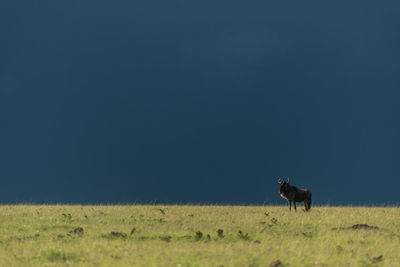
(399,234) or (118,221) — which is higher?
(118,221)

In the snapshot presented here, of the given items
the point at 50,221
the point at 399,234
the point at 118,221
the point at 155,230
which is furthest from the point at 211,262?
the point at 50,221

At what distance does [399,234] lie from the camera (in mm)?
15570

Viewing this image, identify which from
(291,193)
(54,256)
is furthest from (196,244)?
(291,193)

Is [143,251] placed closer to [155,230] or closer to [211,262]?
[211,262]

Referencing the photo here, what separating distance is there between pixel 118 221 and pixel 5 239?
5.92m

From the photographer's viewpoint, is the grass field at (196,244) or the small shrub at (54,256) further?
the small shrub at (54,256)

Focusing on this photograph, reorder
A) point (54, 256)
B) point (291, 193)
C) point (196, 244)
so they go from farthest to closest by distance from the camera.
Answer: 1. point (291, 193)
2. point (196, 244)
3. point (54, 256)

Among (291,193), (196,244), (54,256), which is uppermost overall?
(291,193)

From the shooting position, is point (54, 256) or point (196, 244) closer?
point (54, 256)

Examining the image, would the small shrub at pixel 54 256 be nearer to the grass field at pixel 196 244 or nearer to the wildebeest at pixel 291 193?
the grass field at pixel 196 244

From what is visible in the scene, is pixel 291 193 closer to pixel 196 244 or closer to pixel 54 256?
pixel 196 244

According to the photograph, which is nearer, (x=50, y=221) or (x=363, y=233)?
(x=363, y=233)

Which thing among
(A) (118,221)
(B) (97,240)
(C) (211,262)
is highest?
(A) (118,221)

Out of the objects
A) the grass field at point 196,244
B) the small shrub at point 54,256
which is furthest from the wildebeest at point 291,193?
the small shrub at point 54,256
